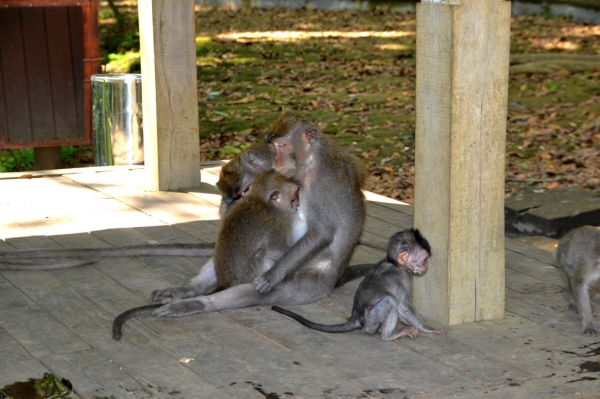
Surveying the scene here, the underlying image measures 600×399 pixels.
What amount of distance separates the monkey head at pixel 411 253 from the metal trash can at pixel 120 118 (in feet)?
13.6

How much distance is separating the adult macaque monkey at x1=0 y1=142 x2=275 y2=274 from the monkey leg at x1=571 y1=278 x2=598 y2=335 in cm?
166

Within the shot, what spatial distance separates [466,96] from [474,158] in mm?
280

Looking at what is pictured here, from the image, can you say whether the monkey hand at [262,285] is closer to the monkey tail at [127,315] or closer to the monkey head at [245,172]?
the monkey tail at [127,315]

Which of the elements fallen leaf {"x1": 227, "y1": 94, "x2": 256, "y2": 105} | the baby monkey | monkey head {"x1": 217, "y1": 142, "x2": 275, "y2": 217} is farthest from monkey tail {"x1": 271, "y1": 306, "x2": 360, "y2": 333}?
fallen leaf {"x1": 227, "y1": 94, "x2": 256, "y2": 105}

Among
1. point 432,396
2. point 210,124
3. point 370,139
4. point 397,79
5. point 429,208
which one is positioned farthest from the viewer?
point 397,79

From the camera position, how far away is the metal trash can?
777 centimetres

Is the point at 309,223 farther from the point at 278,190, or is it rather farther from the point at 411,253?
the point at 411,253

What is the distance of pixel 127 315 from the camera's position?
A: 13.9 ft

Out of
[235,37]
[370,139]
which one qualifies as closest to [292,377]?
[370,139]

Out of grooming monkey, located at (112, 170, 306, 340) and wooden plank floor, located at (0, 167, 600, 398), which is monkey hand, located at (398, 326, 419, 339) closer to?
wooden plank floor, located at (0, 167, 600, 398)

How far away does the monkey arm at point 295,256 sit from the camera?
4453 mm

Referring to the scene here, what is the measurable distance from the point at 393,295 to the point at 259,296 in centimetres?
73

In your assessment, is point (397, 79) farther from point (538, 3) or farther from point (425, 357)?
point (425, 357)

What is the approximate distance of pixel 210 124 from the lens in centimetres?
1158
